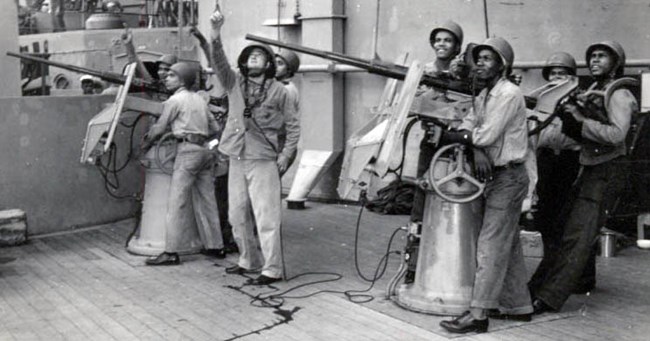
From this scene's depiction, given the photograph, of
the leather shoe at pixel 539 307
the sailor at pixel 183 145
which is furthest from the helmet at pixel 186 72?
the leather shoe at pixel 539 307

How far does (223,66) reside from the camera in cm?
789

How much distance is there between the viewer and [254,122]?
26.3ft

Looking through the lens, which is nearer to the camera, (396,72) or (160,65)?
(396,72)

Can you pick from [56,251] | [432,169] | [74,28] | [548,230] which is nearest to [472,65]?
[432,169]

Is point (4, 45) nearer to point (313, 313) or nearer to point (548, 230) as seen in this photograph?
point (313, 313)

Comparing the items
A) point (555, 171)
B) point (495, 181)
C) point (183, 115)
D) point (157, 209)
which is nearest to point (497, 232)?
point (495, 181)

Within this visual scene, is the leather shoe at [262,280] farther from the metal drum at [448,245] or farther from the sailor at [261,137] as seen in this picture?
the metal drum at [448,245]

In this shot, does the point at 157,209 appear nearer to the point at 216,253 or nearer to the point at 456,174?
the point at 216,253

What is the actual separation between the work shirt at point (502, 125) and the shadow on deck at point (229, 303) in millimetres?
1366

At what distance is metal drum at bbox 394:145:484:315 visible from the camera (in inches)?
269

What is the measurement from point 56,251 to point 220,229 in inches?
77.6

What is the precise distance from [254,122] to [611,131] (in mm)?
3198

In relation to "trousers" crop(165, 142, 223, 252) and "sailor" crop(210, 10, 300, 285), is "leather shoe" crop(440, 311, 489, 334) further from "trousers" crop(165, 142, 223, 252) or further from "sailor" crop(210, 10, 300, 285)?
"trousers" crop(165, 142, 223, 252)

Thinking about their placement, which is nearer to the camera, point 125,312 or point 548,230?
point 125,312
